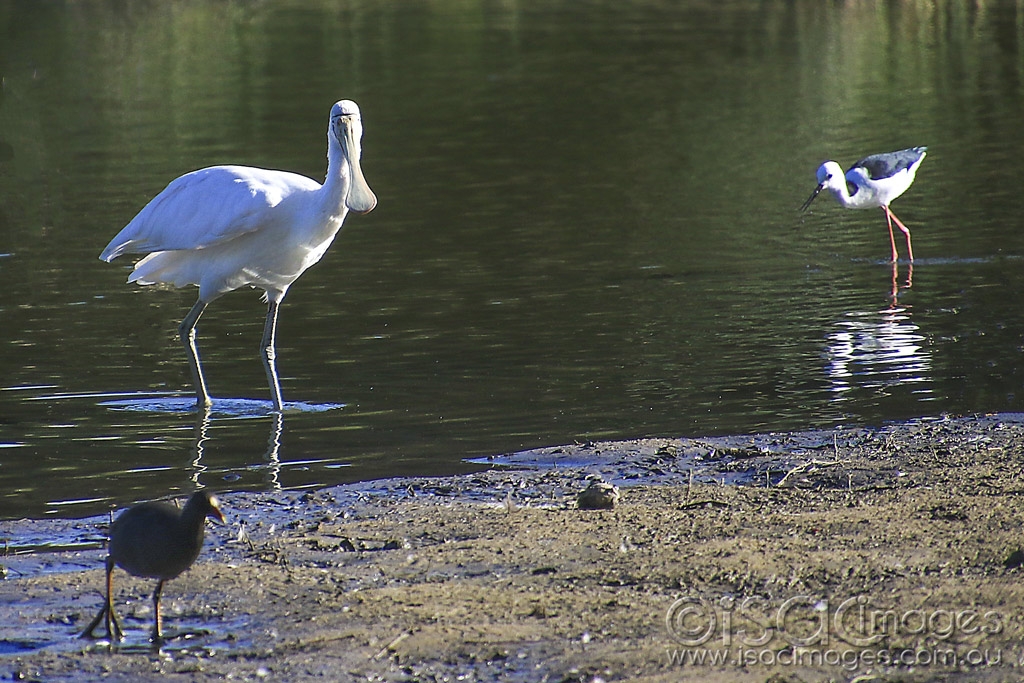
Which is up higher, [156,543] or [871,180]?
[156,543]

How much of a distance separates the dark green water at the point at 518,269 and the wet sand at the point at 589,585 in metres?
1.37

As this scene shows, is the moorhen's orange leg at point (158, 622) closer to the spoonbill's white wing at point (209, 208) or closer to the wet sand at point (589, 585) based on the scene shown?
the wet sand at point (589, 585)

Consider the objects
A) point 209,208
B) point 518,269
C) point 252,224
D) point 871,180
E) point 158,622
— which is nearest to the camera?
point 158,622

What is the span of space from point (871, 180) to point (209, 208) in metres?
7.90

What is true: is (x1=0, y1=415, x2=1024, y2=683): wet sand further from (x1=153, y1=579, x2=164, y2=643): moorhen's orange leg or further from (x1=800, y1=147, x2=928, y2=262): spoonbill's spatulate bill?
(x1=800, y1=147, x2=928, y2=262): spoonbill's spatulate bill

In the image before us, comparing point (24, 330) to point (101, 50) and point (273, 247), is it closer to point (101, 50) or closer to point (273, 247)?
point (273, 247)

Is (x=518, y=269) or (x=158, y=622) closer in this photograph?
(x=158, y=622)

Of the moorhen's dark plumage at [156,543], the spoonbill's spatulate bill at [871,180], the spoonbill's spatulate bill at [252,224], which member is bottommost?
the spoonbill's spatulate bill at [871,180]

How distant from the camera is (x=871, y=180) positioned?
15609 millimetres

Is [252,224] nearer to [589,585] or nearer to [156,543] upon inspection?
[156,543]

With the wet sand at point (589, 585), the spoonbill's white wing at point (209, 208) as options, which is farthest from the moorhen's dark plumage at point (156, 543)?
the spoonbill's white wing at point (209, 208)

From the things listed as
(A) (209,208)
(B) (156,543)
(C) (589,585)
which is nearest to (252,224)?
(A) (209,208)

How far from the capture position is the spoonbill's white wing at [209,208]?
9781mm

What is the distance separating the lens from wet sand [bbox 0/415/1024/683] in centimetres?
507
